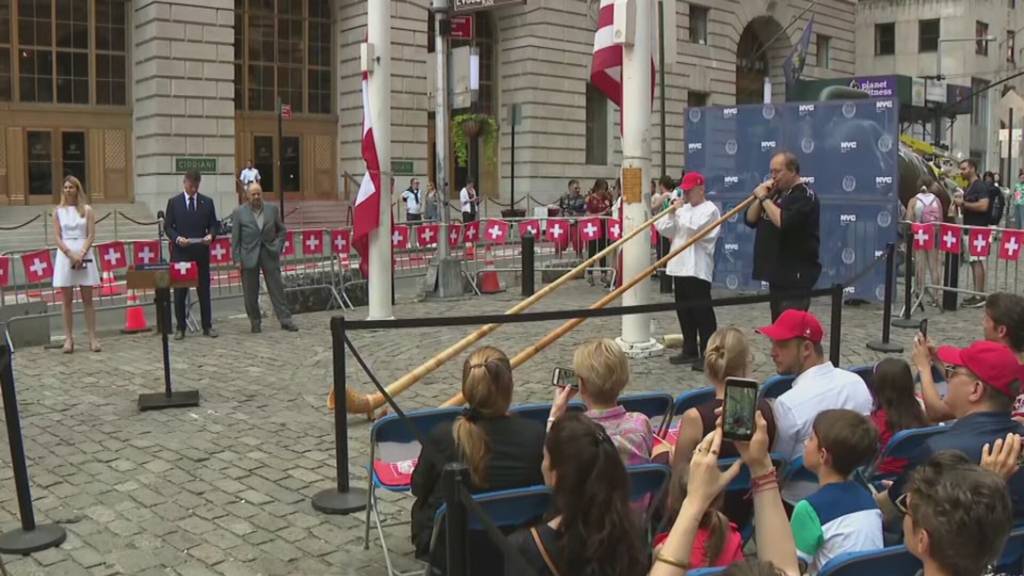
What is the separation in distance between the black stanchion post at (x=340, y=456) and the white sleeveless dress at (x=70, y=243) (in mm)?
6386

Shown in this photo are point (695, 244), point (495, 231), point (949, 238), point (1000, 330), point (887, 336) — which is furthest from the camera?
point (495, 231)

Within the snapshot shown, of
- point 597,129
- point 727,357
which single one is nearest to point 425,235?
point 727,357

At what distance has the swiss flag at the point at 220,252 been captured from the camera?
1478cm

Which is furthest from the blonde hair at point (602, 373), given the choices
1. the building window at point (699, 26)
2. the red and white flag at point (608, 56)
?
the building window at point (699, 26)

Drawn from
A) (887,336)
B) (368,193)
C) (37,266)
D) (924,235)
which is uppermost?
(368,193)

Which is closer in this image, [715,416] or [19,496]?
[715,416]

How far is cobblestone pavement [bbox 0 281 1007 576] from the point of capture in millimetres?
5340

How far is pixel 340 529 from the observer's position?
5.65m

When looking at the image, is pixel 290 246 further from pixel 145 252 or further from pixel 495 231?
pixel 495 231

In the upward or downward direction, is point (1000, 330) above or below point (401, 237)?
below

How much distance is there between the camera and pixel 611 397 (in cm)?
440

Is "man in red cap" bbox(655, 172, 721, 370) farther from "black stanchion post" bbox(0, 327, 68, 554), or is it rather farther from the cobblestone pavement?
"black stanchion post" bbox(0, 327, 68, 554)

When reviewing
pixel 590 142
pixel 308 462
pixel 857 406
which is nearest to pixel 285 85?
pixel 590 142

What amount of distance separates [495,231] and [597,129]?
2208 cm
